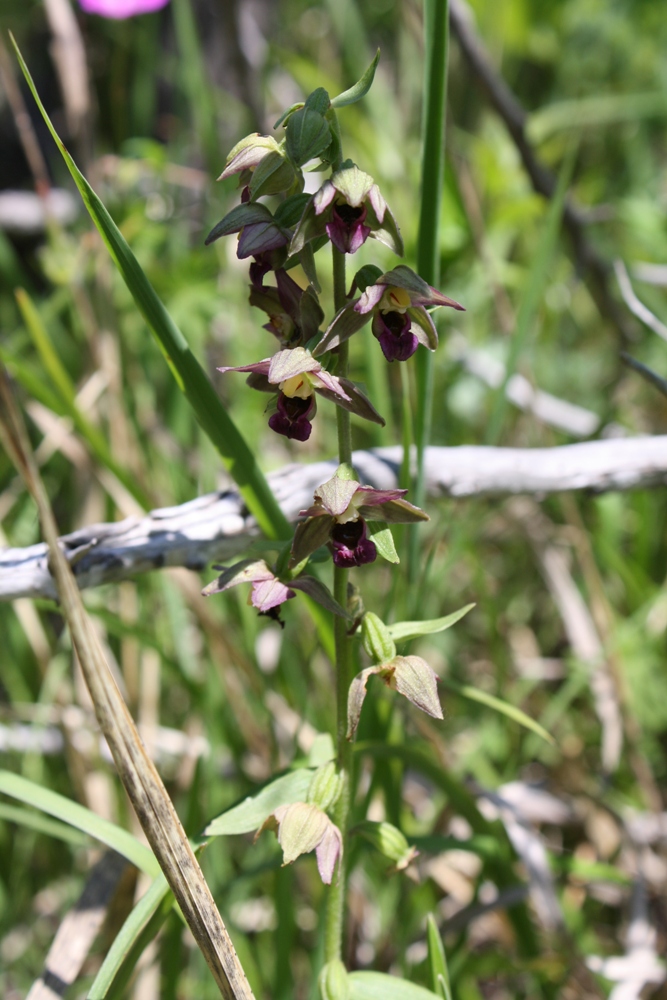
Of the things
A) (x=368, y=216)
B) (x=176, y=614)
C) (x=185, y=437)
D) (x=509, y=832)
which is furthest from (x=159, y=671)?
(x=368, y=216)

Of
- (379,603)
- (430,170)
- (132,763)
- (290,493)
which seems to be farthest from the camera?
(379,603)

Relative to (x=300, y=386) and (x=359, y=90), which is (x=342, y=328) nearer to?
(x=300, y=386)

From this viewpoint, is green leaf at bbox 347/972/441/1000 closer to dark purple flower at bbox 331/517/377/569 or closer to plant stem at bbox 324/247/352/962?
plant stem at bbox 324/247/352/962

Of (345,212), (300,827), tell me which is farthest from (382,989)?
(345,212)

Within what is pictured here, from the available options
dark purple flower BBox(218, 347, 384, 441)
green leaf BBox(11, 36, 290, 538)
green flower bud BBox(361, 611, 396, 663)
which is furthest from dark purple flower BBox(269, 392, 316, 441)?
green flower bud BBox(361, 611, 396, 663)

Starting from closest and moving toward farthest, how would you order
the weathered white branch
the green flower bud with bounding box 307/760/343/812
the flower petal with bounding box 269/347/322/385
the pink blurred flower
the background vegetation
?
the flower petal with bounding box 269/347/322/385, the green flower bud with bounding box 307/760/343/812, the weathered white branch, the background vegetation, the pink blurred flower

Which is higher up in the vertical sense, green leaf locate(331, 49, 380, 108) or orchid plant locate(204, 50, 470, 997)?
green leaf locate(331, 49, 380, 108)
